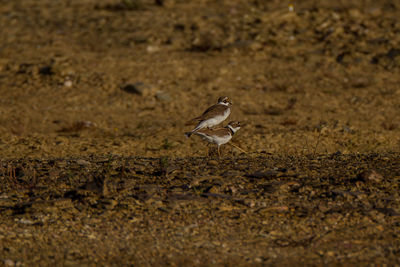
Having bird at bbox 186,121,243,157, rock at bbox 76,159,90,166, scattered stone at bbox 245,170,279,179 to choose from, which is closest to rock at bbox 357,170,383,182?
scattered stone at bbox 245,170,279,179

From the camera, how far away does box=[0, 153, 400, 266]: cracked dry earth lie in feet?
15.1

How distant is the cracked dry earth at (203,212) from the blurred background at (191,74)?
193 centimetres

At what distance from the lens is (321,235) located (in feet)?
16.0

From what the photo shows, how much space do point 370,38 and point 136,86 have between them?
5.91 metres

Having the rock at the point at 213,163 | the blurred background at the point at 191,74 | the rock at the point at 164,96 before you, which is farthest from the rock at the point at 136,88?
the rock at the point at 213,163

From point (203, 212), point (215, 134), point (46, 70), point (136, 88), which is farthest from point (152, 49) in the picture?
point (203, 212)

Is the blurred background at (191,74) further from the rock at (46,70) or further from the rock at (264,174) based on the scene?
the rock at (264,174)

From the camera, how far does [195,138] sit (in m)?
9.33

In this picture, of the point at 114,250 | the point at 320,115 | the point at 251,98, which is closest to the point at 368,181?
the point at 114,250

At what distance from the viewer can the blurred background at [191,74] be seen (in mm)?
9336

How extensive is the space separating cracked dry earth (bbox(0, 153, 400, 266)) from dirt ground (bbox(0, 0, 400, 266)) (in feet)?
0.06

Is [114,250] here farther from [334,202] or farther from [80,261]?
[334,202]

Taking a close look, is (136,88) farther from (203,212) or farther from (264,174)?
(203,212)

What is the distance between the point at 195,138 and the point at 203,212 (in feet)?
13.2
